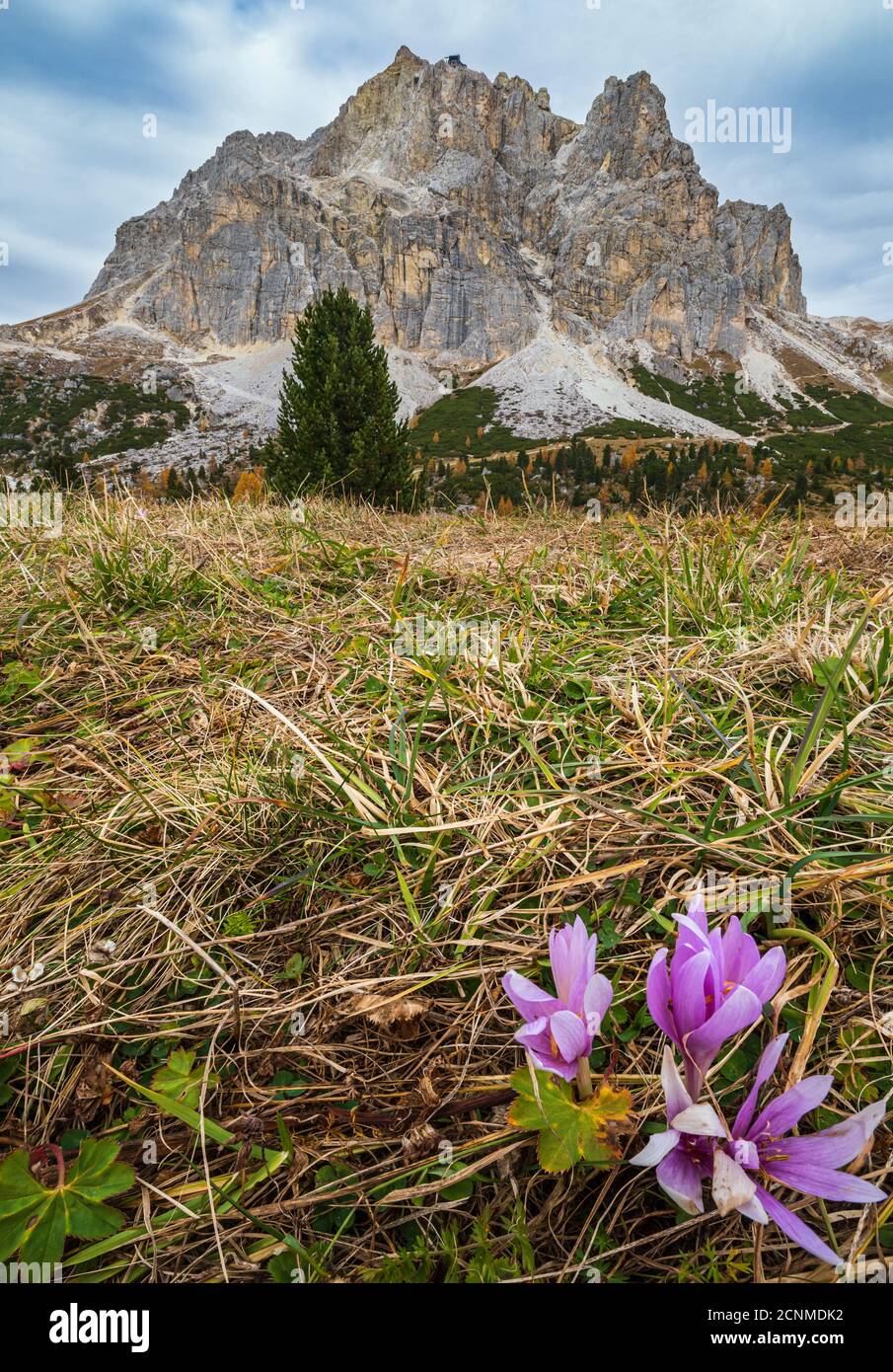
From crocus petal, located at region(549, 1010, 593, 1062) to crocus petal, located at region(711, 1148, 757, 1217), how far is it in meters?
0.20

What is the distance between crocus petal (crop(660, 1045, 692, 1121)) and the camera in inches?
30.0

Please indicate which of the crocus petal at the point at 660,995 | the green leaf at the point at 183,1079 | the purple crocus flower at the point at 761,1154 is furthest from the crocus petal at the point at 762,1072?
the green leaf at the point at 183,1079

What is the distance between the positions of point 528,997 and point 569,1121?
0.20 meters

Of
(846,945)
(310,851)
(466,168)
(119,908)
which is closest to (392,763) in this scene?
(310,851)

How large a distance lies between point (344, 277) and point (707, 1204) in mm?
204569

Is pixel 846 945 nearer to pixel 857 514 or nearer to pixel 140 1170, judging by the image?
pixel 140 1170

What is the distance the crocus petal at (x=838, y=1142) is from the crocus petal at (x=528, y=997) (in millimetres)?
355

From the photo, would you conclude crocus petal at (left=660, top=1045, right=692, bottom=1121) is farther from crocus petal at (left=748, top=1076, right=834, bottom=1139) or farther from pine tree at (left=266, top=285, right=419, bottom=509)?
pine tree at (left=266, top=285, right=419, bottom=509)

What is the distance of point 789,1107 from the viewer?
859mm

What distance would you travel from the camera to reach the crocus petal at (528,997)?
2.98 feet

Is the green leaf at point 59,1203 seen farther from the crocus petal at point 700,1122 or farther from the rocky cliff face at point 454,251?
the rocky cliff face at point 454,251

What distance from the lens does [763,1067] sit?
0.83 meters

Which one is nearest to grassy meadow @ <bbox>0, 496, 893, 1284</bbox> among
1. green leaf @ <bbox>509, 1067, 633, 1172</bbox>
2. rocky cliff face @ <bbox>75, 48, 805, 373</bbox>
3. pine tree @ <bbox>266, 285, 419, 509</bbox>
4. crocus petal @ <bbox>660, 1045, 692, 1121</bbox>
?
green leaf @ <bbox>509, 1067, 633, 1172</bbox>

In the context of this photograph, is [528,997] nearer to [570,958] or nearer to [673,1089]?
[570,958]
